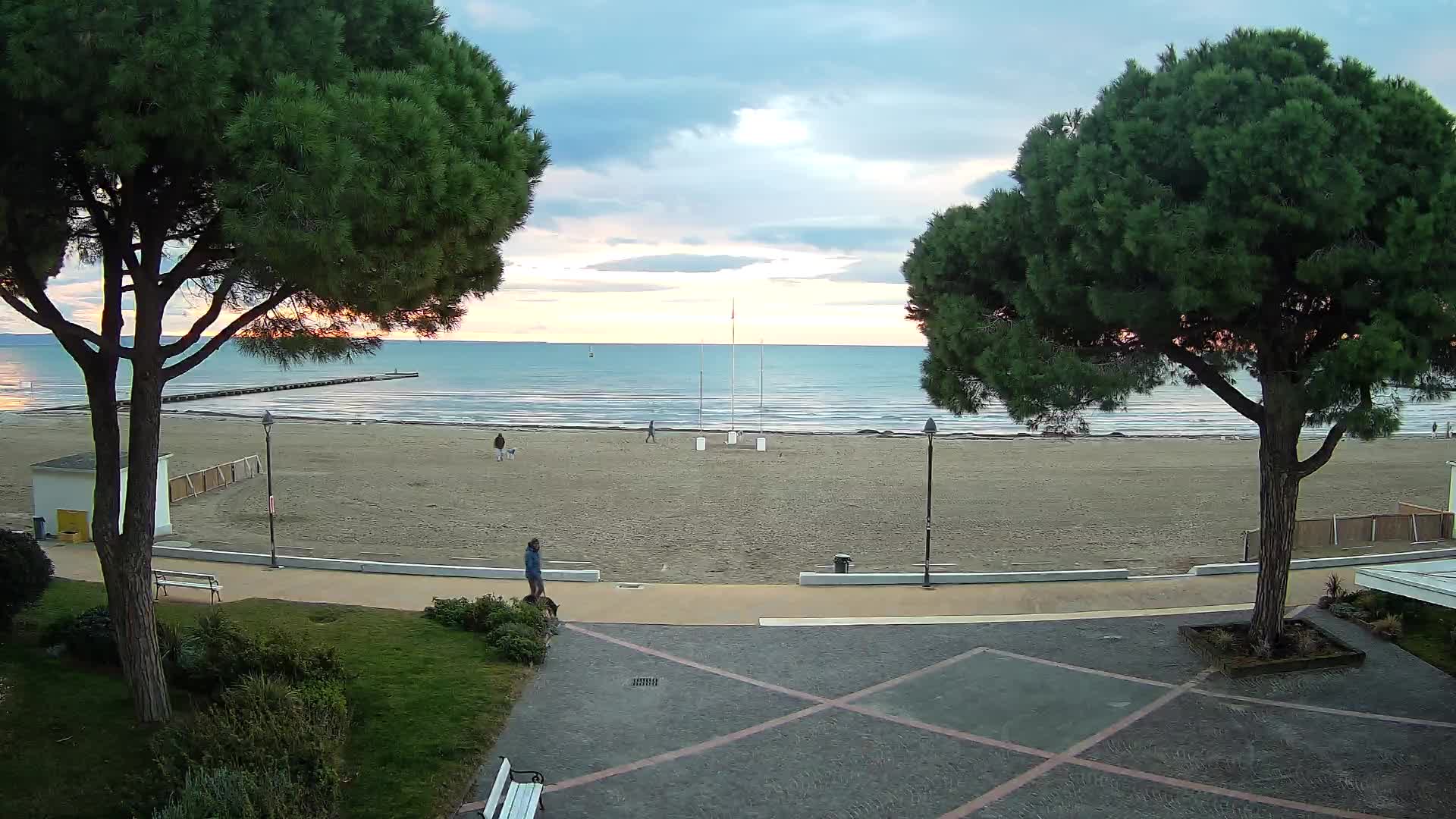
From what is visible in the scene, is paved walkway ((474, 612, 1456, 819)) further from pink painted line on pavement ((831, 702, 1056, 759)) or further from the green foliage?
the green foliage

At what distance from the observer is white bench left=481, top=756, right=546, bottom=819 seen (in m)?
7.24

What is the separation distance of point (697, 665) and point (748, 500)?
17009mm

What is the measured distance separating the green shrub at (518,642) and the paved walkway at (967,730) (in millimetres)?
288

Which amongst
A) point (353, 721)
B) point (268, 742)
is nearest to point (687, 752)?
point (353, 721)

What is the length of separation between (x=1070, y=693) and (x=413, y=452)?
36.3 metres

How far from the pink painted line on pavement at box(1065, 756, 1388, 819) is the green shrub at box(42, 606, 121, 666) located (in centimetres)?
1017

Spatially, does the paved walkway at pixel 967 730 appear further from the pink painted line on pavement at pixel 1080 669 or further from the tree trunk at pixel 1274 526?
the tree trunk at pixel 1274 526

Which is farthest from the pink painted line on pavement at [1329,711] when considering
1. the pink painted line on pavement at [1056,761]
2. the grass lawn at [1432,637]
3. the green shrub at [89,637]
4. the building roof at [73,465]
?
the building roof at [73,465]

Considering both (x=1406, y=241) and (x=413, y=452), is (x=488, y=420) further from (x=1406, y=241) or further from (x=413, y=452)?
(x=1406, y=241)

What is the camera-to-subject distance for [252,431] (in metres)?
53.8

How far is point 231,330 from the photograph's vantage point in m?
8.62

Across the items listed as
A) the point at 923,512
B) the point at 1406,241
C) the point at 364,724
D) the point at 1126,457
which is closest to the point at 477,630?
the point at 364,724

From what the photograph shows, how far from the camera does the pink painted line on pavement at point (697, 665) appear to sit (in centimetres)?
1125

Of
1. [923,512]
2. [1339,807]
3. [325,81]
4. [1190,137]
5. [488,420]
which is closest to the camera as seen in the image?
[325,81]
